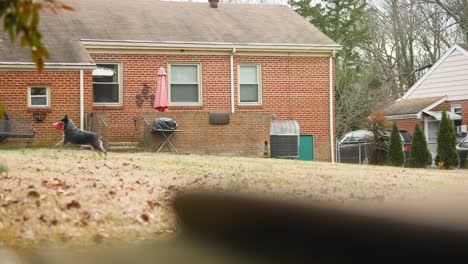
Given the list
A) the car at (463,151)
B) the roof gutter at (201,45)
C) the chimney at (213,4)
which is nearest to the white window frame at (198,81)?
the roof gutter at (201,45)

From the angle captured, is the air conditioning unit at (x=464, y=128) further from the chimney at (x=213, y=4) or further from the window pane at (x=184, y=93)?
the window pane at (x=184, y=93)

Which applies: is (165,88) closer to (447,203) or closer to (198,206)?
(198,206)

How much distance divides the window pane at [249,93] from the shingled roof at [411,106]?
8788mm

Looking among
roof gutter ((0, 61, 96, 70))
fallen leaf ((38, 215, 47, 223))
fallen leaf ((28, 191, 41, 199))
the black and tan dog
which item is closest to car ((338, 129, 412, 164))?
roof gutter ((0, 61, 96, 70))

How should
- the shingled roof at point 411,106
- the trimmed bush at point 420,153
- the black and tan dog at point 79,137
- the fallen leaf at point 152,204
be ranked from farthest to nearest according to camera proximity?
the shingled roof at point 411,106
the trimmed bush at point 420,153
the black and tan dog at point 79,137
the fallen leaf at point 152,204

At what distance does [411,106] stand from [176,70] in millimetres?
12203

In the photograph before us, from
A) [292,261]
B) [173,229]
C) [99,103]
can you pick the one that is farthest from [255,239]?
[99,103]

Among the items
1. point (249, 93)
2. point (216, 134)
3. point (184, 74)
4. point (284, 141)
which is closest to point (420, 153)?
point (284, 141)

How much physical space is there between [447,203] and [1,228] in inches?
167

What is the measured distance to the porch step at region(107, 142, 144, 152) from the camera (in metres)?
18.5

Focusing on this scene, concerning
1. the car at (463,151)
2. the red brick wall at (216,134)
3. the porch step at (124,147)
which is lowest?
the car at (463,151)

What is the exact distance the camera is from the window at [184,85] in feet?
69.9

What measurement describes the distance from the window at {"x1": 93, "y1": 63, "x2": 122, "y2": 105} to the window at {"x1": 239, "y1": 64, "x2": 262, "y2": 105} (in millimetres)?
3942

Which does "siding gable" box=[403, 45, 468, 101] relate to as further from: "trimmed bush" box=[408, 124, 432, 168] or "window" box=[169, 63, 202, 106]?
"window" box=[169, 63, 202, 106]
